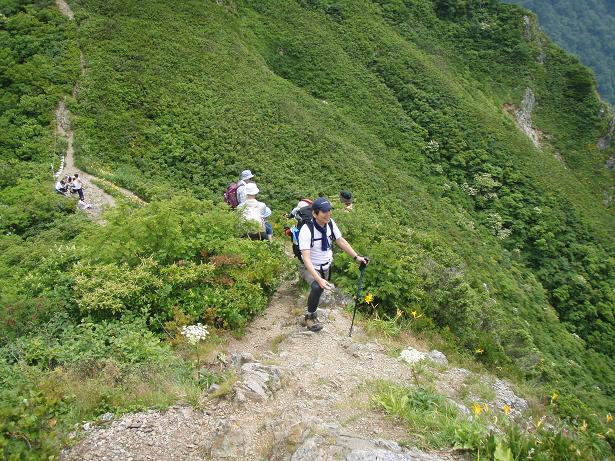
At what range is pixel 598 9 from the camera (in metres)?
162

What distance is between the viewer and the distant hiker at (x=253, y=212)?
396 inches

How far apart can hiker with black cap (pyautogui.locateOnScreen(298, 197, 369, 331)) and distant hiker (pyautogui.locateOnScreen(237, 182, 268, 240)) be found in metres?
2.61

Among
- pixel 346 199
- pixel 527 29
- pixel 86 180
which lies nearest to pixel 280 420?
pixel 346 199

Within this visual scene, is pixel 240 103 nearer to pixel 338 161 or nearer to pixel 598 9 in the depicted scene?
pixel 338 161

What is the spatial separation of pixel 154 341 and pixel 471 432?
14.6 ft

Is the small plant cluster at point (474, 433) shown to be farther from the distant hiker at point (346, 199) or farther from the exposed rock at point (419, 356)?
the distant hiker at point (346, 199)

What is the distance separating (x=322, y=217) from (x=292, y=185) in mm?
15406

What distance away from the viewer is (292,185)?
73.0 ft

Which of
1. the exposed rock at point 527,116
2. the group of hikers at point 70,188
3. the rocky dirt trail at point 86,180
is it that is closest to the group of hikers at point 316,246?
the rocky dirt trail at point 86,180

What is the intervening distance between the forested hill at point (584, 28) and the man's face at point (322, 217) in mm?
166847

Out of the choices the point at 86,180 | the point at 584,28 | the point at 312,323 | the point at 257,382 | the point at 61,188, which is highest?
the point at 584,28

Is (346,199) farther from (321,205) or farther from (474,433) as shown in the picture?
(474,433)

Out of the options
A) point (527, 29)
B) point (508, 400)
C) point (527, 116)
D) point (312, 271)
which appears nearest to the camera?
point (312, 271)

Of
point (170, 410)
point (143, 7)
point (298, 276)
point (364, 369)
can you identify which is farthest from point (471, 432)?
point (143, 7)
